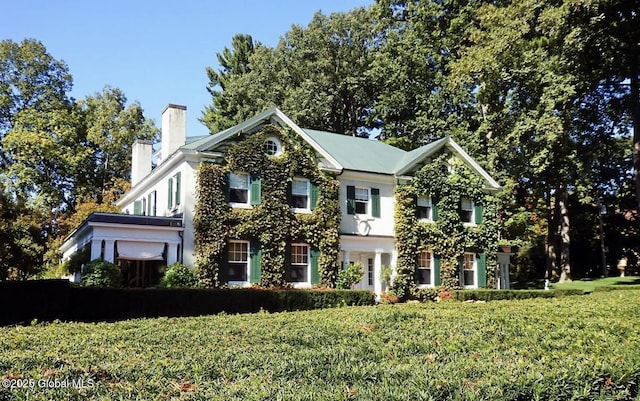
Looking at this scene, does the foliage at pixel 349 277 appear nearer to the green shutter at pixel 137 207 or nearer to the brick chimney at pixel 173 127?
the brick chimney at pixel 173 127

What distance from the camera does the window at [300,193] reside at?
23.9 meters

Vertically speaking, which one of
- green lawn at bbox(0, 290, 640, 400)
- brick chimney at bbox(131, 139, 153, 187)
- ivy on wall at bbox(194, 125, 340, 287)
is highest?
brick chimney at bbox(131, 139, 153, 187)

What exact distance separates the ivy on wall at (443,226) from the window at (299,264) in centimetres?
449

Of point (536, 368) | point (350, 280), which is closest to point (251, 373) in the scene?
point (536, 368)

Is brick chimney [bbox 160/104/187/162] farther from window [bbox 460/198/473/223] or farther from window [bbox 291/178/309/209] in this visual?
window [bbox 460/198/473/223]

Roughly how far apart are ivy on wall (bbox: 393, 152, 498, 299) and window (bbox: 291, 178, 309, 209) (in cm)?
475

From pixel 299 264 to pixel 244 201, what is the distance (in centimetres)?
342

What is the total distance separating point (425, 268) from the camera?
26594mm

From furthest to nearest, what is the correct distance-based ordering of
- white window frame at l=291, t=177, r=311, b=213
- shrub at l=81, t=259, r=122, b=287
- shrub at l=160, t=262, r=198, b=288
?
white window frame at l=291, t=177, r=311, b=213 < shrub at l=160, t=262, r=198, b=288 < shrub at l=81, t=259, r=122, b=287

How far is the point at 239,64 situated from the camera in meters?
53.1

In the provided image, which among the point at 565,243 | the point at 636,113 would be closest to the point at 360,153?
the point at 636,113

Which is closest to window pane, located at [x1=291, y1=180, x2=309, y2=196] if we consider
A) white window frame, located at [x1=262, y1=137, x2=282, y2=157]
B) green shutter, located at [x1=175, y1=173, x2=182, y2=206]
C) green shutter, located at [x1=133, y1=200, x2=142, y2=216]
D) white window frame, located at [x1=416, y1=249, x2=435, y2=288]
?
white window frame, located at [x1=262, y1=137, x2=282, y2=157]

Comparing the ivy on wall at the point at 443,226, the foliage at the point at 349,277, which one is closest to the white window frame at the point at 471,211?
the ivy on wall at the point at 443,226

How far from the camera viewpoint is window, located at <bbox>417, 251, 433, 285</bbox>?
26.5 metres
